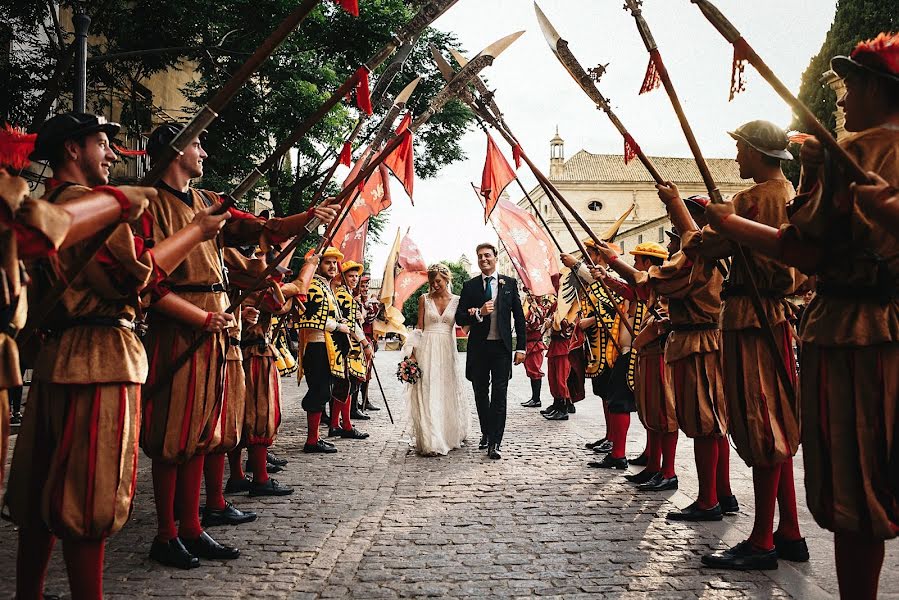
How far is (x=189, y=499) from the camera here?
13.6ft

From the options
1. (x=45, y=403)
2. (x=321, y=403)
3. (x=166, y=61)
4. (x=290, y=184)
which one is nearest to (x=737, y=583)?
(x=45, y=403)

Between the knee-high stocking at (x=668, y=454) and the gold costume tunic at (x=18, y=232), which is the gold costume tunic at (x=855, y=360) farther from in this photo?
the knee-high stocking at (x=668, y=454)

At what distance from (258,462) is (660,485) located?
3369 millimetres

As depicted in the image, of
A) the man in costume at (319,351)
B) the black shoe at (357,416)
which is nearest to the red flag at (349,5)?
the man in costume at (319,351)

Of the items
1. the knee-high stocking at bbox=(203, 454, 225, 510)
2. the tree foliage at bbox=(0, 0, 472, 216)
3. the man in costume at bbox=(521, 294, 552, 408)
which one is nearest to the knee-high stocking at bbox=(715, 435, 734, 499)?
the knee-high stocking at bbox=(203, 454, 225, 510)

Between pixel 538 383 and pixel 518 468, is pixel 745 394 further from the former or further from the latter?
pixel 538 383

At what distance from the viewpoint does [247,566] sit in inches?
156

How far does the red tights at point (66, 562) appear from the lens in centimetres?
282

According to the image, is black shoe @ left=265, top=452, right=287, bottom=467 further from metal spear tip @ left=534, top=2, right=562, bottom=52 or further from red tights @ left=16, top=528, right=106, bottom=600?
metal spear tip @ left=534, top=2, right=562, bottom=52

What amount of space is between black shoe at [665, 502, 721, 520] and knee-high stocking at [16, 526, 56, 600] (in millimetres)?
3852

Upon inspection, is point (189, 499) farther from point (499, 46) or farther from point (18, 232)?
point (499, 46)

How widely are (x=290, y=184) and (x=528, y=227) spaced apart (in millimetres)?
11044

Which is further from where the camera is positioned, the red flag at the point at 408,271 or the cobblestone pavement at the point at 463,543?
the red flag at the point at 408,271

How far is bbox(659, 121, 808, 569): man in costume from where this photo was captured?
12.6ft
